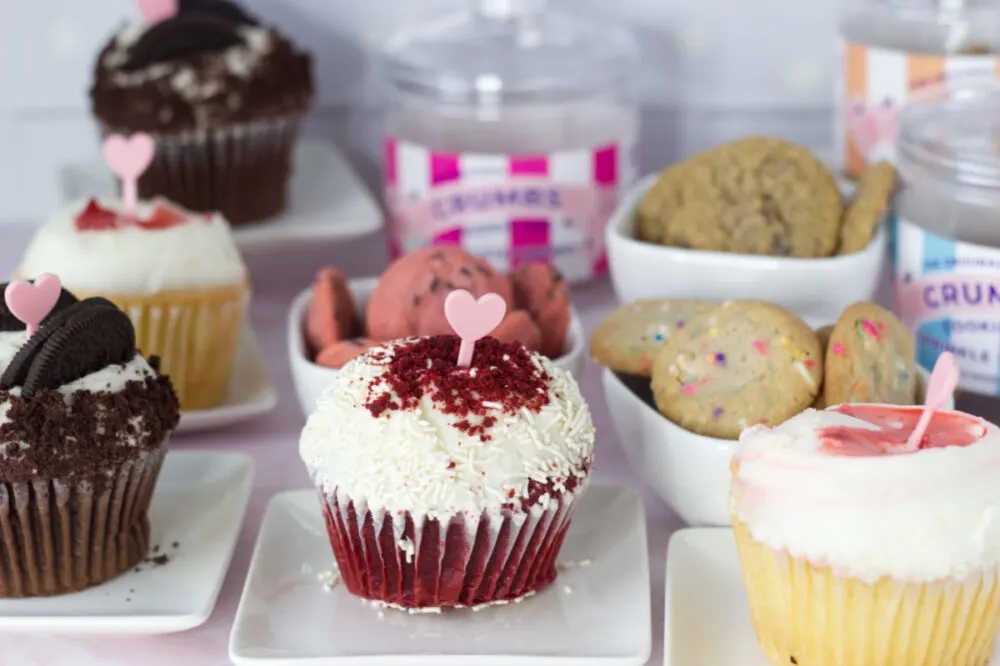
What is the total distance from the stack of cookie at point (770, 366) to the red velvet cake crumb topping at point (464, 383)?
12 cm

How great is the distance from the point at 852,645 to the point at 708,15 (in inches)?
38.3

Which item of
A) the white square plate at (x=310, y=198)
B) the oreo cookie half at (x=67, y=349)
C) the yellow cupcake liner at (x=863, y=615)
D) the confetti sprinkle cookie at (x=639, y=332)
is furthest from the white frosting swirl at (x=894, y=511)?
the white square plate at (x=310, y=198)

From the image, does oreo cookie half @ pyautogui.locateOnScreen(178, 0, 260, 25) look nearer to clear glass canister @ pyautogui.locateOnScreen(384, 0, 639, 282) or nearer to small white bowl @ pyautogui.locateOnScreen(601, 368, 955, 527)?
clear glass canister @ pyautogui.locateOnScreen(384, 0, 639, 282)

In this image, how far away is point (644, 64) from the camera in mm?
1648

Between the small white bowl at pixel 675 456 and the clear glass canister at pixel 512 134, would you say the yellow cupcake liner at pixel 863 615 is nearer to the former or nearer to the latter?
the small white bowl at pixel 675 456

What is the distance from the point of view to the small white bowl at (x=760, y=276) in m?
1.14

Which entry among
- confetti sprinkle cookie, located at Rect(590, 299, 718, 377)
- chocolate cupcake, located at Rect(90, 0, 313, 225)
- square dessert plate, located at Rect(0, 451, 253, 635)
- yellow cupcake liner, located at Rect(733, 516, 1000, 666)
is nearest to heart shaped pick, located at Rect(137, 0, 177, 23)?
chocolate cupcake, located at Rect(90, 0, 313, 225)

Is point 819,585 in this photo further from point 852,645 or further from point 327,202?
point 327,202

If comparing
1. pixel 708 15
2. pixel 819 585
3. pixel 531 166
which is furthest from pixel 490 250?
pixel 819 585

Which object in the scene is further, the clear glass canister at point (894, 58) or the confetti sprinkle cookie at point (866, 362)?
the clear glass canister at point (894, 58)

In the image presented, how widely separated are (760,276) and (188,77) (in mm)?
650

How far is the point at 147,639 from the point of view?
93 cm

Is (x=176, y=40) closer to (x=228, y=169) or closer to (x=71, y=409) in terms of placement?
(x=228, y=169)

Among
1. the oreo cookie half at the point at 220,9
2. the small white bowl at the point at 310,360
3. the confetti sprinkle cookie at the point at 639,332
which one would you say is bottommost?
the small white bowl at the point at 310,360
